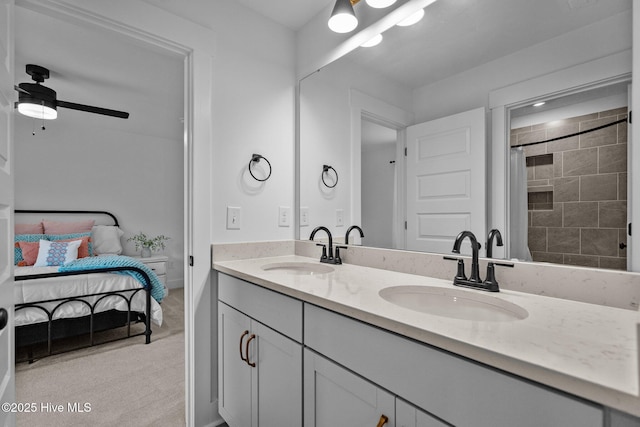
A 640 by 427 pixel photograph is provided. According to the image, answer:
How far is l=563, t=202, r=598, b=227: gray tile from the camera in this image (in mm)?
906

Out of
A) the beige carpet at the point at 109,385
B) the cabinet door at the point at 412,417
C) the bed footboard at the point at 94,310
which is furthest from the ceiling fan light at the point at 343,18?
the bed footboard at the point at 94,310

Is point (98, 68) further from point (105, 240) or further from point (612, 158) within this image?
point (612, 158)

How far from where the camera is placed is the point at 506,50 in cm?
109

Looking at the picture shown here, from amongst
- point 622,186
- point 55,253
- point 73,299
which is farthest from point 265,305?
point 55,253

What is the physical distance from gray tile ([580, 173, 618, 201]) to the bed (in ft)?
10.2

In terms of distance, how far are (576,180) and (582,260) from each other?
0.80ft

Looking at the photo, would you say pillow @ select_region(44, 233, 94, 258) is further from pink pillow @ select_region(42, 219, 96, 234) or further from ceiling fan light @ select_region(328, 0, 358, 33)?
ceiling fan light @ select_region(328, 0, 358, 33)

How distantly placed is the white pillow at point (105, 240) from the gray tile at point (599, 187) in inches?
191

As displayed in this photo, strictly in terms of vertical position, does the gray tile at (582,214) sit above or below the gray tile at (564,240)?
above

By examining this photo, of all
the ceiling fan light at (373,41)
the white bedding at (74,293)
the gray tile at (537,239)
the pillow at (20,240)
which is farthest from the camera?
the pillow at (20,240)

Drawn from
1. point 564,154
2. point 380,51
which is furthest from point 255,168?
point 564,154

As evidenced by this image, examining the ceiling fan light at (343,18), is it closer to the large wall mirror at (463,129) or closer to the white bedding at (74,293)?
the large wall mirror at (463,129)

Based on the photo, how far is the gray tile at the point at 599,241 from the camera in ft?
2.93

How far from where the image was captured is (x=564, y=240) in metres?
0.96
